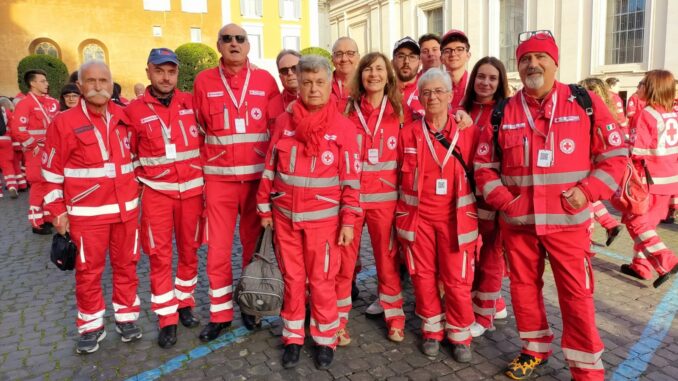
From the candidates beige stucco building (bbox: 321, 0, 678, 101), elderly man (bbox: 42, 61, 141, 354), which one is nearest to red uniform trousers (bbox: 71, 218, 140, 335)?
elderly man (bbox: 42, 61, 141, 354)

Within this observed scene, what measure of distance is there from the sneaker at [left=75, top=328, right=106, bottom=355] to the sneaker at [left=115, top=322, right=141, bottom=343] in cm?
20

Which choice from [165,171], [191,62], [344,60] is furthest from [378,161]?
[191,62]

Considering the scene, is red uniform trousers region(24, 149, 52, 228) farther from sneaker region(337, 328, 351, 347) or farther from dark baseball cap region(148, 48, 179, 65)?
sneaker region(337, 328, 351, 347)

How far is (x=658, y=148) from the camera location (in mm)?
5949

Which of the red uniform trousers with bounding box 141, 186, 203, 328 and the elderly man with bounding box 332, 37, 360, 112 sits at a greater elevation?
the elderly man with bounding box 332, 37, 360, 112

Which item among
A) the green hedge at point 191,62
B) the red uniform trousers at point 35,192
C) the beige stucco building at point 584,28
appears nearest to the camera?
the red uniform trousers at point 35,192

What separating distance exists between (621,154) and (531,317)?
4.34 ft

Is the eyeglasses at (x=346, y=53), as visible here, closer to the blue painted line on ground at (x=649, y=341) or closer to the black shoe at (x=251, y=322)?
the black shoe at (x=251, y=322)

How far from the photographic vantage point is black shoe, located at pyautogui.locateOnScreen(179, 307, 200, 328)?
Result: 4812 mm

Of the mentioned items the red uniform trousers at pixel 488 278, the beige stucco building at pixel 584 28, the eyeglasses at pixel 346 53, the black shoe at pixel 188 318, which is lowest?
the black shoe at pixel 188 318

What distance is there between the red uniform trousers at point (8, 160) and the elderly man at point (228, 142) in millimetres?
9871

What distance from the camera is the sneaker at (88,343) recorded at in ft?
14.2

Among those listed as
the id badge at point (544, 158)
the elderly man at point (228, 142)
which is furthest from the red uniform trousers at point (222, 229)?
the id badge at point (544, 158)

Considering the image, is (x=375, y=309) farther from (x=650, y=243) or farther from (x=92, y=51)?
(x=92, y=51)
